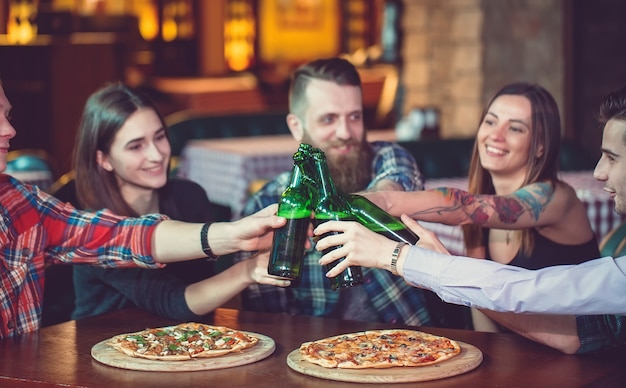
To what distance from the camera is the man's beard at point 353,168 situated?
3.18 m

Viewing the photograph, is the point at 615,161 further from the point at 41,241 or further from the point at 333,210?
the point at 41,241

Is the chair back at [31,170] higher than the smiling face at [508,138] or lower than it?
lower

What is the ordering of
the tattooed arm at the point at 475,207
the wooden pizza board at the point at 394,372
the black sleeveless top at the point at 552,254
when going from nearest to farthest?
the wooden pizza board at the point at 394,372, the tattooed arm at the point at 475,207, the black sleeveless top at the point at 552,254

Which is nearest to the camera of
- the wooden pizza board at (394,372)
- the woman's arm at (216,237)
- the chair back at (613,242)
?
the wooden pizza board at (394,372)

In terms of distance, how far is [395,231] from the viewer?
2.36 meters

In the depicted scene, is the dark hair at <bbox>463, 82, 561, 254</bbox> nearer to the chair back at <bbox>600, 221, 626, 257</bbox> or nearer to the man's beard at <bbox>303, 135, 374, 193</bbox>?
the man's beard at <bbox>303, 135, 374, 193</bbox>

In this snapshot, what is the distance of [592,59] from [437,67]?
41.0 inches

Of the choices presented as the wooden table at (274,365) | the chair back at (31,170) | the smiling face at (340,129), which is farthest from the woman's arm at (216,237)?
the chair back at (31,170)

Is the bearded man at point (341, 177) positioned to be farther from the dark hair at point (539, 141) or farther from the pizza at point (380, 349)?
the pizza at point (380, 349)

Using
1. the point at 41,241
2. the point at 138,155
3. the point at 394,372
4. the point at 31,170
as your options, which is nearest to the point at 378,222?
the point at 394,372

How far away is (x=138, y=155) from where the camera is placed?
3.16 metres

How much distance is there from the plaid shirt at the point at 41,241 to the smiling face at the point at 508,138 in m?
1.00

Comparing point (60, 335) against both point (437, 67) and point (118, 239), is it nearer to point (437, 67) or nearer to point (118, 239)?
point (118, 239)

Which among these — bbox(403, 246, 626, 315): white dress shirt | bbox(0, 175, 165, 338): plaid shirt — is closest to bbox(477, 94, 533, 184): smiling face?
bbox(403, 246, 626, 315): white dress shirt
